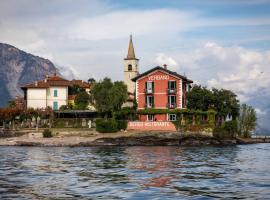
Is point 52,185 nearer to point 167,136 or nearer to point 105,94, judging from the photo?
point 167,136

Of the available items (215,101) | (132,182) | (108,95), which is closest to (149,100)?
(108,95)

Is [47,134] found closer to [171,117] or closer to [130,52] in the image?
[171,117]

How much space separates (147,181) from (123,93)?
215 feet

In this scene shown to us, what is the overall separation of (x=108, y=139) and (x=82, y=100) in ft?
92.5

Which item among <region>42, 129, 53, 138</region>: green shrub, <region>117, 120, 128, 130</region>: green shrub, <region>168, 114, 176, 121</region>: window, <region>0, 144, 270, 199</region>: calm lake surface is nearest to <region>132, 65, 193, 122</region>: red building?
<region>168, 114, 176, 121</region>: window

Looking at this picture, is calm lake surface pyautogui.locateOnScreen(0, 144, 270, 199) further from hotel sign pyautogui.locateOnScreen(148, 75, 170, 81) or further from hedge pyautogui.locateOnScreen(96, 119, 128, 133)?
hotel sign pyautogui.locateOnScreen(148, 75, 170, 81)

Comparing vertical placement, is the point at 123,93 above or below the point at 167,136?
above

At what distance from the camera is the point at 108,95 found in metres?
91.6

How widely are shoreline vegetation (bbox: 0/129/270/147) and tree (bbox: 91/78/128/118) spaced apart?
9.09m

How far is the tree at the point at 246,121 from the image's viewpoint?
106m

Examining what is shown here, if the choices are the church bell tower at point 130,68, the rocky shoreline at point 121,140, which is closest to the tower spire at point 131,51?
the church bell tower at point 130,68

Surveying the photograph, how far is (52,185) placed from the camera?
26219 mm

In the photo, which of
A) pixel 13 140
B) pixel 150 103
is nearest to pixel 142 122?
pixel 150 103

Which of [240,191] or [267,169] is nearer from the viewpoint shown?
[240,191]
